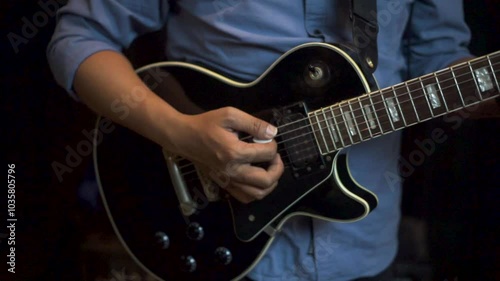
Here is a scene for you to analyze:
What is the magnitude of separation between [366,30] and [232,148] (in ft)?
0.73

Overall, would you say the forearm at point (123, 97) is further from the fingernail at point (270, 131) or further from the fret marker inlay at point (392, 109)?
the fret marker inlay at point (392, 109)

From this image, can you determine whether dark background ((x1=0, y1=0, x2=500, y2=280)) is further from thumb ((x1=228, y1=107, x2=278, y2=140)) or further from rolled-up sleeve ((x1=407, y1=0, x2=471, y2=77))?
thumb ((x1=228, y1=107, x2=278, y2=140))

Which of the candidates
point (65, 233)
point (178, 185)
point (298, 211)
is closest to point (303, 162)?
point (298, 211)

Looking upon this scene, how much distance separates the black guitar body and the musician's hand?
0.12 ft

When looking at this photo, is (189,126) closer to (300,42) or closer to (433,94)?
(300,42)

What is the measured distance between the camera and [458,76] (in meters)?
0.65

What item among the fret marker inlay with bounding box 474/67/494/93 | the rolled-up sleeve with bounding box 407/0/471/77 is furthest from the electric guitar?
the rolled-up sleeve with bounding box 407/0/471/77

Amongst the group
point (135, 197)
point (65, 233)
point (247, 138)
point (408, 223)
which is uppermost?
point (247, 138)

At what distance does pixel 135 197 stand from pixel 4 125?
35cm

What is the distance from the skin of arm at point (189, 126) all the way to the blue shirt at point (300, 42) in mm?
32

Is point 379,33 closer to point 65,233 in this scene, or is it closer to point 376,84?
point 376,84

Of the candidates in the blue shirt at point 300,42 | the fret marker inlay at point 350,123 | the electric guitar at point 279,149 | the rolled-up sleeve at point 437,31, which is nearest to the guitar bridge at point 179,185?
the electric guitar at point 279,149

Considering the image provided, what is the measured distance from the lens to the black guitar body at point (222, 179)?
2.31 feet

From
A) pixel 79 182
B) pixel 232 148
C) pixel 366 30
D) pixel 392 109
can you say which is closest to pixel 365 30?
pixel 366 30
